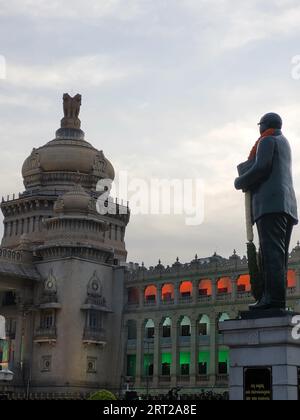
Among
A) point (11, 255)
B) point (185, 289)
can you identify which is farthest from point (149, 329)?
point (11, 255)

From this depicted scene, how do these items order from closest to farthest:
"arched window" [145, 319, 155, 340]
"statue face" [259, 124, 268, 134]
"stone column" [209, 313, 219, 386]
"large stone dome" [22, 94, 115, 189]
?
"statue face" [259, 124, 268, 134], "stone column" [209, 313, 219, 386], "arched window" [145, 319, 155, 340], "large stone dome" [22, 94, 115, 189]

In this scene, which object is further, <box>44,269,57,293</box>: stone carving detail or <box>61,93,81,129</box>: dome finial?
<box>61,93,81,129</box>: dome finial

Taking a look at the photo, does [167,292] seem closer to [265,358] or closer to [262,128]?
[262,128]

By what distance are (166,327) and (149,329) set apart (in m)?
2.48

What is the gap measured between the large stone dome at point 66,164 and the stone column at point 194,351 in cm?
2887

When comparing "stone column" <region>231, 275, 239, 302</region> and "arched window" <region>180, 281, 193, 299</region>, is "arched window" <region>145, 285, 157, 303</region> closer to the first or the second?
"arched window" <region>180, 281, 193, 299</region>

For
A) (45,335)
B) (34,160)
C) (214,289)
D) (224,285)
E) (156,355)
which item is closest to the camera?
(214,289)

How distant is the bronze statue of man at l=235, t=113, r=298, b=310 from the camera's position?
906 inches

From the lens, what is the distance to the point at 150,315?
81625mm

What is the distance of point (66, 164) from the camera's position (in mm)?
97375

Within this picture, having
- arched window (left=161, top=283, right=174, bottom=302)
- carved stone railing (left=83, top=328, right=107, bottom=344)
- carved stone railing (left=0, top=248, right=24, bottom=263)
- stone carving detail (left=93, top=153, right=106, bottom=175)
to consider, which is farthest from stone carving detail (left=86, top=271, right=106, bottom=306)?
stone carving detail (left=93, top=153, right=106, bottom=175)

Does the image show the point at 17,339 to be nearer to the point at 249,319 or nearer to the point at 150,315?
the point at 150,315

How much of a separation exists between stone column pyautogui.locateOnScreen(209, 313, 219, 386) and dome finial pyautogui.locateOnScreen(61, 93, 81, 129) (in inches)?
1573

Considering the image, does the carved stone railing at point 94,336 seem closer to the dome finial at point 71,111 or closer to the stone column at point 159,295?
the stone column at point 159,295
